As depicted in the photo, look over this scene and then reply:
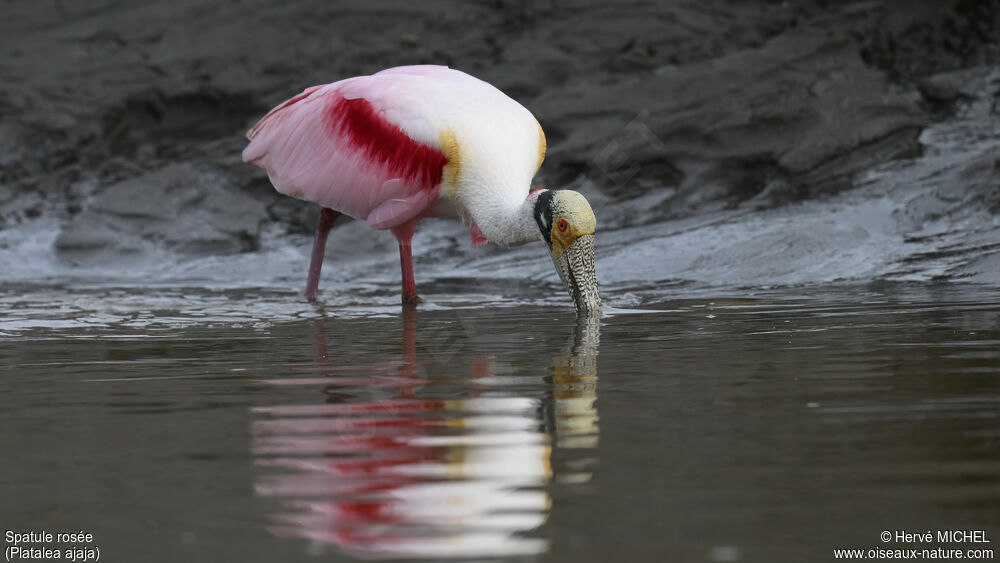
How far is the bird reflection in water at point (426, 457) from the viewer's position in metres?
3.00

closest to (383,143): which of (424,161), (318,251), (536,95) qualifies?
(424,161)

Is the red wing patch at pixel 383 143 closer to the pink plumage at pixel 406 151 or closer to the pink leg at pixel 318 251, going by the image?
the pink plumage at pixel 406 151

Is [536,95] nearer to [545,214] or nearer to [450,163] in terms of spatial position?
[450,163]

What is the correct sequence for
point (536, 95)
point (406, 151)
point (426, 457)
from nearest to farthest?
point (426, 457)
point (406, 151)
point (536, 95)

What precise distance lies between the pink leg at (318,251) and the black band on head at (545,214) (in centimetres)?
183

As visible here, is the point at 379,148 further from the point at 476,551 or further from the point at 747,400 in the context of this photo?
the point at 476,551

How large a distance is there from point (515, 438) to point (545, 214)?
3.89 metres

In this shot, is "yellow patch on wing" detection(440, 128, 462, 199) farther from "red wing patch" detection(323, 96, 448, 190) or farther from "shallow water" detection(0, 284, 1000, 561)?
"shallow water" detection(0, 284, 1000, 561)

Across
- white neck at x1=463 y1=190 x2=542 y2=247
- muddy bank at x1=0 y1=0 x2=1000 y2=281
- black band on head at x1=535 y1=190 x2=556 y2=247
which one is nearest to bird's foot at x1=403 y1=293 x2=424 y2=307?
white neck at x1=463 y1=190 x2=542 y2=247

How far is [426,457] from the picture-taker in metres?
3.68

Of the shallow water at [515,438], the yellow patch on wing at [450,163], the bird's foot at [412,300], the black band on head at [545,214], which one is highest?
the yellow patch on wing at [450,163]

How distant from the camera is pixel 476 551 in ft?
9.34

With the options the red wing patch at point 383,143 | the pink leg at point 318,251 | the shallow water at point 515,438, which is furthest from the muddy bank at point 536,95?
the shallow water at point 515,438

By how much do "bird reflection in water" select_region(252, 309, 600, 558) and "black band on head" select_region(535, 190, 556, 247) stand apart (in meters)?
2.39
